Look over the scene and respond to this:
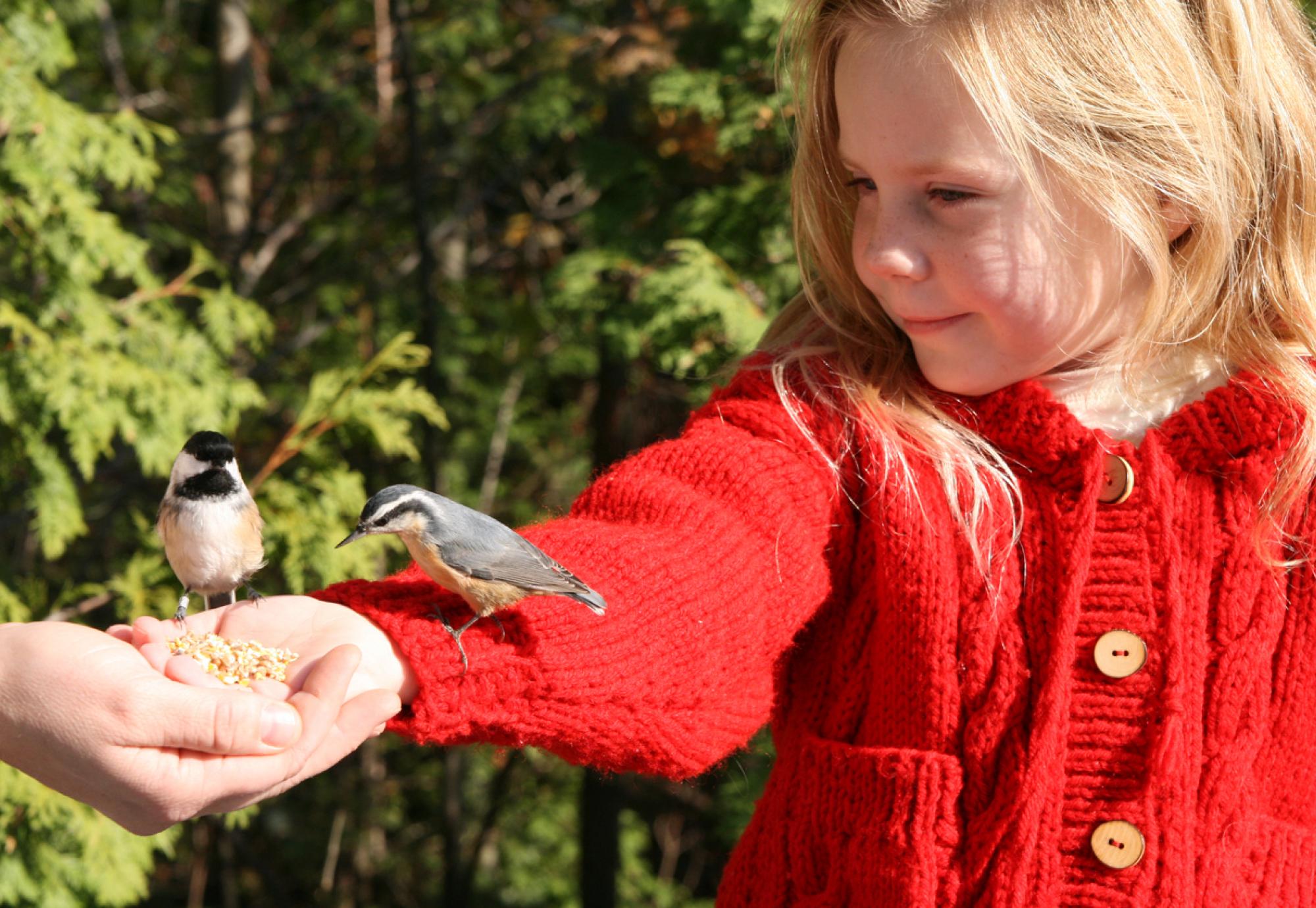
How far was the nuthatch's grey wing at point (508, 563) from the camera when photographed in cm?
123

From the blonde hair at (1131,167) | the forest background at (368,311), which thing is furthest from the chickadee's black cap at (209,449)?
the blonde hair at (1131,167)

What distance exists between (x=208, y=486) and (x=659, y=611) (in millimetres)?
682

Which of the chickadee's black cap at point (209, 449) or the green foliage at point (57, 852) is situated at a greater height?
the chickadee's black cap at point (209, 449)

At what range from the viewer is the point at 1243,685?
1369mm

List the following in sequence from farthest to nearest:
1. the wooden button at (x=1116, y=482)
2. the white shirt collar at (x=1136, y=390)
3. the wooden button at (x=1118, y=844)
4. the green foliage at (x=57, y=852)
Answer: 1. the green foliage at (x=57, y=852)
2. the white shirt collar at (x=1136, y=390)
3. the wooden button at (x=1116, y=482)
4. the wooden button at (x=1118, y=844)

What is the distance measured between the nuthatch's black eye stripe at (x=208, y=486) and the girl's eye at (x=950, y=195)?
997 millimetres

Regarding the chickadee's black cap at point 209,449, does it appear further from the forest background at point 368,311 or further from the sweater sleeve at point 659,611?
the forest background at point 368,311

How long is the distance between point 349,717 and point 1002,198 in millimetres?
936

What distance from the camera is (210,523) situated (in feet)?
5.15

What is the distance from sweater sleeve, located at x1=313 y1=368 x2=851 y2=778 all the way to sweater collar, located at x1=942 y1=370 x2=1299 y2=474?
231 millimetres

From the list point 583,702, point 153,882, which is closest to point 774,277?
point 583,702

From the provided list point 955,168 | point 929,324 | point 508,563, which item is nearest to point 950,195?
point 955,168

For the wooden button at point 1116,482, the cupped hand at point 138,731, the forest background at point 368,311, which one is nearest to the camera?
the cupped hand at point 138,731

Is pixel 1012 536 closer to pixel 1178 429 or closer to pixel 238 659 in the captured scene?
pixel 1178 429
